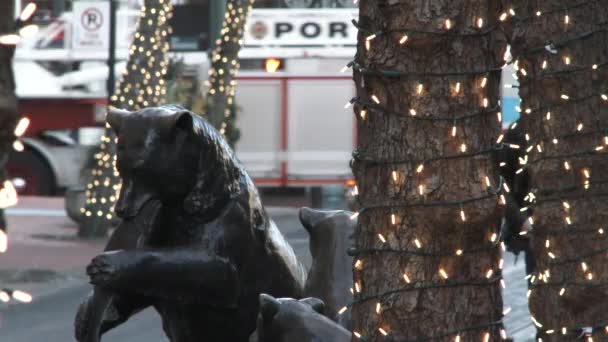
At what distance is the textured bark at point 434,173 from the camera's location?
12.1 feet

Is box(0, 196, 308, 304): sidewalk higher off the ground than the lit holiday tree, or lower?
lower

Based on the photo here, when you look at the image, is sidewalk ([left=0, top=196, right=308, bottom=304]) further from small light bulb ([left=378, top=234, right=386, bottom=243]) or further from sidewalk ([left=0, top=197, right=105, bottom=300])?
small light bulb ([left=378, top=234, right=386, bottom=243])

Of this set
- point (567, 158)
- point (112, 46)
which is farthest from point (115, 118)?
point (112, 46)

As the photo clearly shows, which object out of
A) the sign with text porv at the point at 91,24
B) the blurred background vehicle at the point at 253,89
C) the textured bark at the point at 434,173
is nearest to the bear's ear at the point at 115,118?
the textured bark at the point at 434,173

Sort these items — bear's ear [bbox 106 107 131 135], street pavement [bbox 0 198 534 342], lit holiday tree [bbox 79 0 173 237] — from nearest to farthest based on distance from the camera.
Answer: bear's ear [bbox 106 107 131 135] < street pavement [bbox 0 198 534 342] < lit holiday tree [bbox 79 0 173 237]

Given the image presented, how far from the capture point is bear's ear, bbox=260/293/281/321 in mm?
4523

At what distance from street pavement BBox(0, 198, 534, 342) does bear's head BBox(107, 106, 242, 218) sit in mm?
7694

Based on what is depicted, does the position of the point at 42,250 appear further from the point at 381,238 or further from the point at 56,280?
the point at 381,238

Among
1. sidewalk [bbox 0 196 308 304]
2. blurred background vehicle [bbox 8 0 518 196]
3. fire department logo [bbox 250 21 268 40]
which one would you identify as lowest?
sidewalk [bbox 0 196 308 304]

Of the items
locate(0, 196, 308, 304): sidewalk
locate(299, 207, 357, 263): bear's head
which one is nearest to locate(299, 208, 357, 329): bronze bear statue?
locate(299, 207, 357, 263): bear's head

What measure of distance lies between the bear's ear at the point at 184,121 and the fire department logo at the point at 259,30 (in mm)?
22570

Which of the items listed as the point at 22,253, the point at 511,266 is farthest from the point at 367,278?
the point at 22,253

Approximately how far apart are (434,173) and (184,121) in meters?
1.17

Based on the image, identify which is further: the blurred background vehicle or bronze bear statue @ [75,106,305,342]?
the blurred background vehicle
